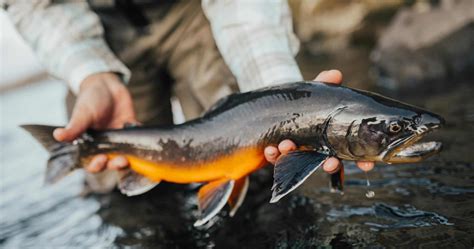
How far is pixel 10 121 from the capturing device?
1093 cm

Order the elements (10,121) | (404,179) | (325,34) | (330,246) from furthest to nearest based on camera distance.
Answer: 1. (325,34)
2. (10,121)
3. (404,179)
4. (330,246)

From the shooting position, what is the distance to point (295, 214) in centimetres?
285

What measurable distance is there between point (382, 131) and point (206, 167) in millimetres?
886

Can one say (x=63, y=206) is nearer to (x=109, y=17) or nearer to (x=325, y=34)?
(x=109, y=17)

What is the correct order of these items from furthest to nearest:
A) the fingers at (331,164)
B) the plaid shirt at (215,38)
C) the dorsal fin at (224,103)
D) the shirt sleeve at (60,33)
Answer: the shirt sleeve at (60,33)
the plaid shirt at (215,38)
the dorsal fin at (224,103)
the fingers at (331,164)

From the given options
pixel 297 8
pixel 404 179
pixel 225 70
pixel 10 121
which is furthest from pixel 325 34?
pixel 404 179

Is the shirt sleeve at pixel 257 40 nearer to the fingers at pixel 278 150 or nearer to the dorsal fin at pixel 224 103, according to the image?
the dorsal fin at pixel 224 103

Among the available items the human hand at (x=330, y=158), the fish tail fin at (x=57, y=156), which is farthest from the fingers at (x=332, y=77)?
the fish tail fin at (x=57, y=156)

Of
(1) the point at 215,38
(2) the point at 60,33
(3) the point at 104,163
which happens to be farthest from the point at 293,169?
(2) the point at 60,33

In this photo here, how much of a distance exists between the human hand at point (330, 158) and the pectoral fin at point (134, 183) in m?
0.76

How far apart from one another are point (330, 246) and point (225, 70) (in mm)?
1761

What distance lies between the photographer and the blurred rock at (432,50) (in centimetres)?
591

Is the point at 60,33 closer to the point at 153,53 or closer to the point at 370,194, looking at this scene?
the point at 153,53

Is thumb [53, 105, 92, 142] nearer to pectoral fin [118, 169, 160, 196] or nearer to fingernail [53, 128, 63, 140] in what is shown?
fingernail [53, 128, 63, 140]
